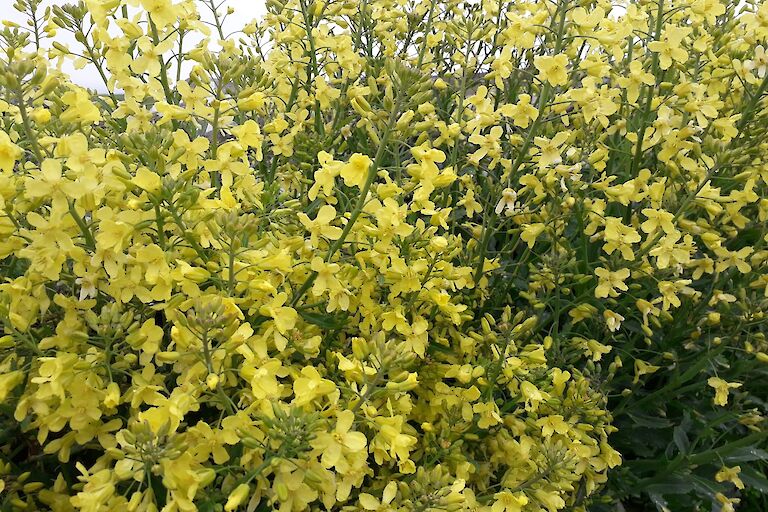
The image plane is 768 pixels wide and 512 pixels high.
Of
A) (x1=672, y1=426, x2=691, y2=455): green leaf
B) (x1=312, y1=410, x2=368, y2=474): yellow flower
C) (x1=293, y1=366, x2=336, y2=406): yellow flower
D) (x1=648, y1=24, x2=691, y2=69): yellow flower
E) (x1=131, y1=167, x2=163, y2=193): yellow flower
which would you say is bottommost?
(x1=672, y1=426, x2=691, y2=455): green leaf

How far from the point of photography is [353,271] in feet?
6.15

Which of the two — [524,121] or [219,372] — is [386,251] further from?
[524,121]

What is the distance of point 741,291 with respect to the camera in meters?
2.46

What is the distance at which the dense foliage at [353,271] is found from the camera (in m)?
1.58

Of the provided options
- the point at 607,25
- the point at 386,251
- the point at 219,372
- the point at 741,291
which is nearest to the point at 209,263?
the point at 219,372

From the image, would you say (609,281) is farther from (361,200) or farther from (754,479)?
(754,479)

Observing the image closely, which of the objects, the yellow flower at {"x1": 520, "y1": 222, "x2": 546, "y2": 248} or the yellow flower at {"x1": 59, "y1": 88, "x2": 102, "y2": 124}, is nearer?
the yellow flower at {"x1": 59, "y1": 88, "x2": 102, "y2": 124}

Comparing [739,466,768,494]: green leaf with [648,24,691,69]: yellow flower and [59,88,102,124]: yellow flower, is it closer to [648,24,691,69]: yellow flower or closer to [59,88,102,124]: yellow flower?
[648,24,691,69]: yellow flower

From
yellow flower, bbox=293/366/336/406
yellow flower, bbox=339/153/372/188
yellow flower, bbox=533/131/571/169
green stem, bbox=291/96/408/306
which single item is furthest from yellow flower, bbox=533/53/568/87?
yellow flower, bbox=293/366/336/406

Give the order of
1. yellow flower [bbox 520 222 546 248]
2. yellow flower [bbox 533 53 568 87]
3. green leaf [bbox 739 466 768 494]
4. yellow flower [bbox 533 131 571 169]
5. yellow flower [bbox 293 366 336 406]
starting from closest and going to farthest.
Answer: yellow flower [bbox 293 366 336 406]
yellow flower [bbox 533 53 568 87]
yellow flower [bbox 533 131 571 169]
yellow flower [bbox 520 222 546 248]
green leaf [bbox 739 466 768 494]

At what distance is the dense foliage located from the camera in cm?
158

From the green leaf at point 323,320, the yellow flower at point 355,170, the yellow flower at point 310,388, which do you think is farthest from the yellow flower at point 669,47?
the yellow flower at point 310,388

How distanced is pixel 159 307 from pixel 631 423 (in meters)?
2.20

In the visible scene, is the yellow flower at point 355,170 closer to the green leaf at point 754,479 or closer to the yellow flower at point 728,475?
the yellow flower at point 728,475
